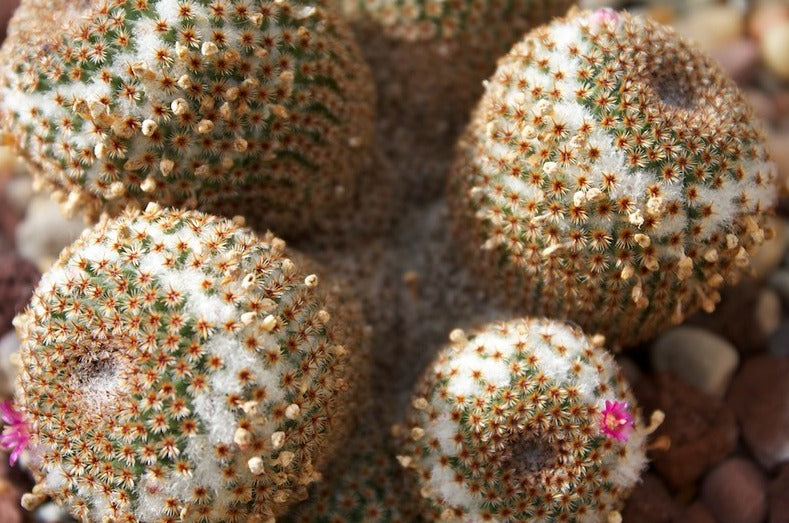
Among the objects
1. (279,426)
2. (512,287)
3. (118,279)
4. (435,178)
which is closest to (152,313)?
(118,279)

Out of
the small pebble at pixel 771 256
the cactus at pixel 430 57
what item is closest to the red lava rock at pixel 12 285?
the cactus at pixel 430 57

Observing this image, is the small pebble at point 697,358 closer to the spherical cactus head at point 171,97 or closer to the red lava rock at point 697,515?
the red lava rock at point 697,515

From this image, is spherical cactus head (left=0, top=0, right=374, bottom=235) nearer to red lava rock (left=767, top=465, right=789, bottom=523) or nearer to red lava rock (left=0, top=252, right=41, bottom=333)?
red lava rock (left=0, top=252, right=41, bottom=333)

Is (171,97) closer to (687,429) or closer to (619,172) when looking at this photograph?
(619,172)

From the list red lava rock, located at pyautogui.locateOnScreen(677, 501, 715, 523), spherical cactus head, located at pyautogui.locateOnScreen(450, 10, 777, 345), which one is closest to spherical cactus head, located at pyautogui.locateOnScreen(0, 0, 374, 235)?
spherical cactus head, located at pyautogui.locateOnScreen(450, 10, 777, 345)

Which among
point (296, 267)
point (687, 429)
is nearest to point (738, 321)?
point (687, 429)

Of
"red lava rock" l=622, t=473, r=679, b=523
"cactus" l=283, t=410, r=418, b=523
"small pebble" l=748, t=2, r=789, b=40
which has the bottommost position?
"cactus" l=283, t=410, r=418, b=523

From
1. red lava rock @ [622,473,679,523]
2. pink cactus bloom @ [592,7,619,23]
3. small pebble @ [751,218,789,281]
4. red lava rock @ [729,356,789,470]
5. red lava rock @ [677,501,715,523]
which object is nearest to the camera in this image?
pink cactus bloom @ [592,7,619,23]
